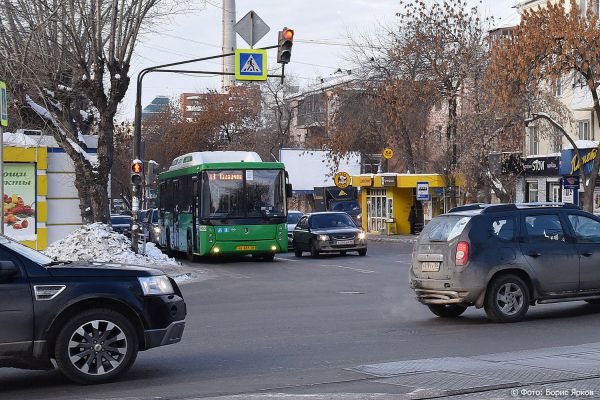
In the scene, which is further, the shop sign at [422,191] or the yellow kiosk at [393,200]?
the yellow kiosk at [393,200]

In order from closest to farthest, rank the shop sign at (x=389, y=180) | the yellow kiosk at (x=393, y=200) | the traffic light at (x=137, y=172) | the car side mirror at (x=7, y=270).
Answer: the car side mirror at (x=7, y=270) → the traffic light at (x=137, y=172) → the yellow kiosk at (x=393, y=200) → the shop sign at (x=389, y=180)

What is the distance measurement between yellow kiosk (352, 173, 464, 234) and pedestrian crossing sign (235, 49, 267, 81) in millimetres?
24372

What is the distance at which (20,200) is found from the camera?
29.0 m

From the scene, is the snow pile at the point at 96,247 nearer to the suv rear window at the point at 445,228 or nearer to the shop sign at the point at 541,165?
the suv rear window at the point at 445,228

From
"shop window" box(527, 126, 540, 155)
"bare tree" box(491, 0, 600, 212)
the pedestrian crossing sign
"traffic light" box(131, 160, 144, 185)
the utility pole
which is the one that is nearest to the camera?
the pedestrian crossing sign

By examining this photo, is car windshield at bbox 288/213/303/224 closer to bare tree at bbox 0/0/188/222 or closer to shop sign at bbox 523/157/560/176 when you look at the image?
bare tree at bbox 0/0/188/222

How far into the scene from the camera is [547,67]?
3434cm

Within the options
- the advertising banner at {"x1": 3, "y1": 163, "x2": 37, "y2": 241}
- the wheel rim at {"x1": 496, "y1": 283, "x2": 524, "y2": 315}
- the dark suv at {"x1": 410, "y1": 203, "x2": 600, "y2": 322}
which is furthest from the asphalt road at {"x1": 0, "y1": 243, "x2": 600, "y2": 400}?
the advertising banner at {"x1": 3, "y1": 163, "x2": 37, "y2": 241}

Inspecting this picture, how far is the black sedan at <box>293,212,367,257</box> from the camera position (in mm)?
34906

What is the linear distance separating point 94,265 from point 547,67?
2708 centimetres

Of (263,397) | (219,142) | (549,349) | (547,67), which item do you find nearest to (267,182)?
(547,67)

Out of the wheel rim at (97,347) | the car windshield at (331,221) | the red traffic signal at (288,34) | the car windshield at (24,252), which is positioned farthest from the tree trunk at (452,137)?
the wheel rim at (97,347)

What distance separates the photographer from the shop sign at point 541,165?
52.5 meters

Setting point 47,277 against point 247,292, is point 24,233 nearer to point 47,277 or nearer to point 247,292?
point 247,292
